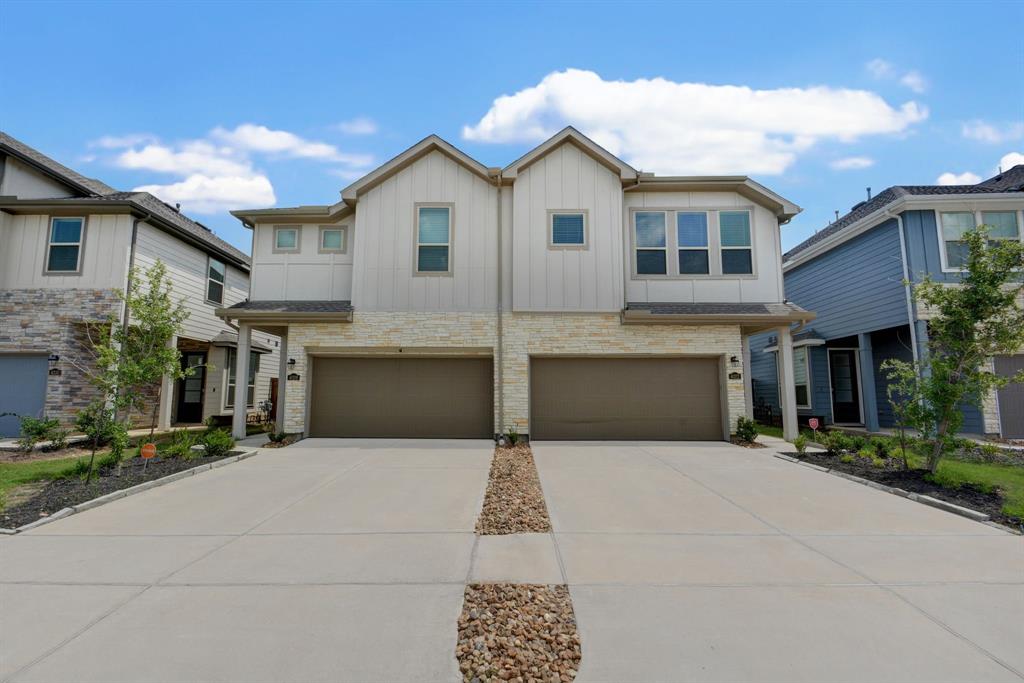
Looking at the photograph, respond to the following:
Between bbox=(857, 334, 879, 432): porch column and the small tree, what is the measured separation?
7066mm

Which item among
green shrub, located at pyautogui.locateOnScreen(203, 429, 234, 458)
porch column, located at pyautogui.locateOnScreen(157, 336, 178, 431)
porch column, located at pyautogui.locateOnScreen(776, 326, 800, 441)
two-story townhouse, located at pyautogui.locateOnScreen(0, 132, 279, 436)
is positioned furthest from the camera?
porch column, located at pyautogui.locateOnScreen(157, 336, 178, 431)

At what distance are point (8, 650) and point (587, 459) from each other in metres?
7.53

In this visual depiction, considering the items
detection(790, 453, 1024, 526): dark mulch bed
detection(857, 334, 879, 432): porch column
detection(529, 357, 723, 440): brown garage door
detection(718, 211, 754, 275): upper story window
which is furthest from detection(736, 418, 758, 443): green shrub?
detection(857, 334, 879, 432): porch column

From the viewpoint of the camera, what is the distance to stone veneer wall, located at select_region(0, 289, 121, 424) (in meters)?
11.9

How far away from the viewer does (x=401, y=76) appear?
9898mm

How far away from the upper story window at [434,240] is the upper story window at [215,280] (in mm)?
8829

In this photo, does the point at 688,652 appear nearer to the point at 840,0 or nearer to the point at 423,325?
the point at 423,325

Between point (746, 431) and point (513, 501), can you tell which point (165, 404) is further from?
point (746, 431)

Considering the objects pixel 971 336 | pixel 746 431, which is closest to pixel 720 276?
pixel 746 431

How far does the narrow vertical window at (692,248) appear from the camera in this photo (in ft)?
38.2

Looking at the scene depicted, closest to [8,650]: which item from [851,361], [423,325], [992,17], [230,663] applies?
[230,663]

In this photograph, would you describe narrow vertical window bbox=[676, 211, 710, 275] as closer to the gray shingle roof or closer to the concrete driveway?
the gray shingle roof

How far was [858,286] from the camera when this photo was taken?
14312 millimetres

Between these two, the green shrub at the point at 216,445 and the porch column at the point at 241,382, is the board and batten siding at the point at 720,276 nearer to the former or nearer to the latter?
the green shrub at the point at 216,445
